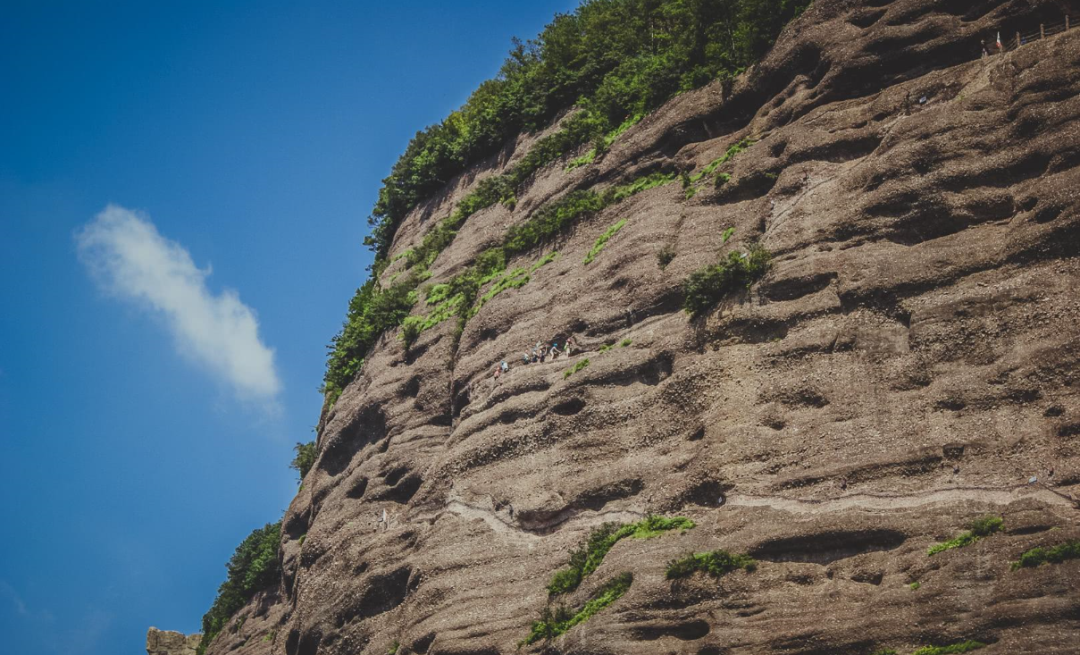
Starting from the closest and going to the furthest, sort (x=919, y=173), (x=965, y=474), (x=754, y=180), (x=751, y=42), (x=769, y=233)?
(x=965, y=474) → (x=919, y=173) → (x=769, y=233) → (x=754, y=180) → (x=751, y=42)

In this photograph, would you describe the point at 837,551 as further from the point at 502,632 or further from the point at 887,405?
the point at 502,632

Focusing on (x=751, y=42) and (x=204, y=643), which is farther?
(x=204, y=643)

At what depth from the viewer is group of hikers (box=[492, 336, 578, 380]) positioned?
40.1 meters

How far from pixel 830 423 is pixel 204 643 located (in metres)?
43.9

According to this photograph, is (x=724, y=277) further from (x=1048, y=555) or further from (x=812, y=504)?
(x=1048, y=555)

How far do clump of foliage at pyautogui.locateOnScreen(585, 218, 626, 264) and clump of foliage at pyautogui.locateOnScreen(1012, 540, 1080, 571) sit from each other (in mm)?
22216

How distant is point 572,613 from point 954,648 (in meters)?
11.3

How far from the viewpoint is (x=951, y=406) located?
2806cm

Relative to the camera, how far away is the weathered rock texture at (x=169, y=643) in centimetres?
6594

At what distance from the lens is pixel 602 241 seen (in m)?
42.9

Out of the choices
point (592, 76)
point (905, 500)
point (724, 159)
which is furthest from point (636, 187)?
point (905, 500)

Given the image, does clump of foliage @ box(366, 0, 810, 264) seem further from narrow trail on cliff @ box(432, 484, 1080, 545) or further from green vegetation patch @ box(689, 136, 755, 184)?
narrow trail on cliff @ box(432, 484, 1080, 545)

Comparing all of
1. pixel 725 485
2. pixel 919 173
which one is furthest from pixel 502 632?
pixel 919 173

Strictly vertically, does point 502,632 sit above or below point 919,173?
below
